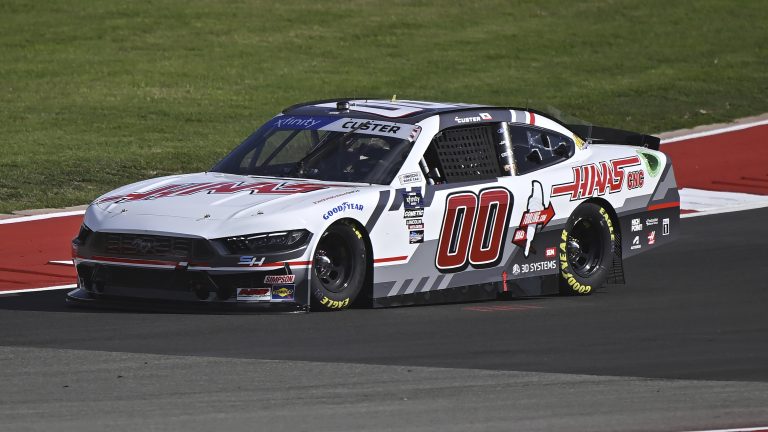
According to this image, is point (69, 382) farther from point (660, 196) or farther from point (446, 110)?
point (660, 196)

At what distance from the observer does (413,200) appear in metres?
10.8

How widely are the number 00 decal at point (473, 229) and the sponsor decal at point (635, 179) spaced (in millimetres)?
1439

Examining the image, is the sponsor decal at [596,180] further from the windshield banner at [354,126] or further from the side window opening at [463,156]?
the windshield banner at [354,126]

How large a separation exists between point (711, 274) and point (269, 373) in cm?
554

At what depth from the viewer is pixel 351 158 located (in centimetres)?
1109

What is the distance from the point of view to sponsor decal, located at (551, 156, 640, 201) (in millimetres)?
11805

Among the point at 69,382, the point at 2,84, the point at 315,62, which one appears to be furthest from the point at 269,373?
the point at 315,62

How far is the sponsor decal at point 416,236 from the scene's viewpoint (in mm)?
10758

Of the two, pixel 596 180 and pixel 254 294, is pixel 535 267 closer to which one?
pixel 596 180

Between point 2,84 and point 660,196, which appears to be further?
point 2,84

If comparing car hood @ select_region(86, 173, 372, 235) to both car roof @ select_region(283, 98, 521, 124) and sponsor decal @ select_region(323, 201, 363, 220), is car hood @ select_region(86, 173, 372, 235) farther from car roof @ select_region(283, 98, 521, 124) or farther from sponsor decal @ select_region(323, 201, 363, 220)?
car roof @ select_region(283, 98, 521, 124)

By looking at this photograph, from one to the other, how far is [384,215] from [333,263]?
47cm

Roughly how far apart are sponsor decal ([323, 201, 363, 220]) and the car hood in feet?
0.34

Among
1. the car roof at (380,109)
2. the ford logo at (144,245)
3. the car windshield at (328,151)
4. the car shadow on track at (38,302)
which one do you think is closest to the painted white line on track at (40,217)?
the car shadow on track at (38,302)
